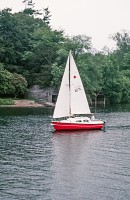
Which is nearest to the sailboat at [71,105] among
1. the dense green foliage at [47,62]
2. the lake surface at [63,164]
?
the lake surface at [63,164]

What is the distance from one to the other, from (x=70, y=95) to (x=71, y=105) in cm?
167

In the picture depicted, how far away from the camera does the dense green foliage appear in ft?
391

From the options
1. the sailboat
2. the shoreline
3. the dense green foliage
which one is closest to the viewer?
the sailboat

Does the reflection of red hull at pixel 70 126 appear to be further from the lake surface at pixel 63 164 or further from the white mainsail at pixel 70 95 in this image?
the white mainsail at pixel 70 95

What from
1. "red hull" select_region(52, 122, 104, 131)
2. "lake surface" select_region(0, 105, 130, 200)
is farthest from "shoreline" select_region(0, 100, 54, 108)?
"red hull" select_region(52, 122, 104, 131)

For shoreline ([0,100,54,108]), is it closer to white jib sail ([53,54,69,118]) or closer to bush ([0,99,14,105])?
bush ([0,99,14,105])

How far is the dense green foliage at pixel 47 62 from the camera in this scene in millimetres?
119250

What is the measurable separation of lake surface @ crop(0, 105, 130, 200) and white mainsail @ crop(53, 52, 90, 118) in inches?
158

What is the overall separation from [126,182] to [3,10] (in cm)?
11439

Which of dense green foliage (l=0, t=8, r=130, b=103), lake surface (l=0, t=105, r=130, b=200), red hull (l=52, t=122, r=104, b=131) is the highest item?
dense green foliage (l=0, t=8, r=130, b=103)

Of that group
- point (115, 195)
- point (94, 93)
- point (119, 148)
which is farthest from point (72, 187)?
point (94, 93)

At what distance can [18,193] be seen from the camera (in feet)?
101

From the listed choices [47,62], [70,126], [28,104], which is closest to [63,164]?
[70,126]

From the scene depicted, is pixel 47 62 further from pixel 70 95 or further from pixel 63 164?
pixel 63 164
